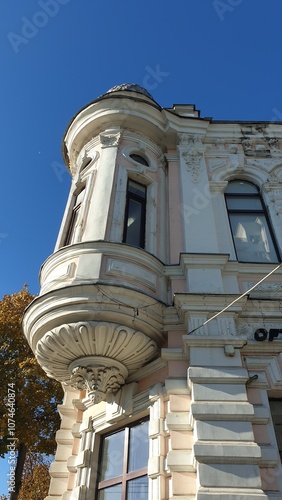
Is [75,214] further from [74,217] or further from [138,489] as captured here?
[138,489]

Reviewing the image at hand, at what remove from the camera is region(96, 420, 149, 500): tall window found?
6508 millimetres

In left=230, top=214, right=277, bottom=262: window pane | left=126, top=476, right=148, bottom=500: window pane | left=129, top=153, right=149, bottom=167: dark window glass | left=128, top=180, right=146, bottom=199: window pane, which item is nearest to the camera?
left=126, top=476, right=148, bottom=500: window pane

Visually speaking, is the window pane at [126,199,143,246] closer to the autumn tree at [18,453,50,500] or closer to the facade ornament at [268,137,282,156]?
the facade ornament at [268,137,282,156]

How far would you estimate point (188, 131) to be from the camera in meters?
11.5

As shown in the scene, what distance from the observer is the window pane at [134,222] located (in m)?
8.95

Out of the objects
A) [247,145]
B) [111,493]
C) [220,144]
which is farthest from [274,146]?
[111,493]

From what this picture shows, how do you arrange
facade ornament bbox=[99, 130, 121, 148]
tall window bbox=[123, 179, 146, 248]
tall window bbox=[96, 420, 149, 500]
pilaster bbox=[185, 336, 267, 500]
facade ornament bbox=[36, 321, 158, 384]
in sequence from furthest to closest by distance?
1. facade ornament bbox=[99, 130, 121, 148]
2. tall window bbox=[123, 179, 146, 248]
3. facade ornament bbox=[36, 321, 158, 384]
4. tall window bbox=[96, 420, 149, 500]
5. pilaster bbox=[185, 336, 267, 500]

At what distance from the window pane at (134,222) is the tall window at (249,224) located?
7.18 feet

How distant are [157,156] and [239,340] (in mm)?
5863

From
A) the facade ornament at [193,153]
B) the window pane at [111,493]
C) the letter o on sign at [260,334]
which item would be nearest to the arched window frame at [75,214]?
the facade ornament at [193,153]

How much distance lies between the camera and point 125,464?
6852mm

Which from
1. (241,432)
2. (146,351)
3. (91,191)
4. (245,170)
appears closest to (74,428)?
(146,351)

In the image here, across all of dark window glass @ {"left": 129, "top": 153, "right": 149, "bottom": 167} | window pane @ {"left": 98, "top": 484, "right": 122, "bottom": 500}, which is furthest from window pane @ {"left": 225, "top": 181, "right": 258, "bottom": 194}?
window pane @ {"left": 98, "top": 484, "right": 122, "bottom": 500}

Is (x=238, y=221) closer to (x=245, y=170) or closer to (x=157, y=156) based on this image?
(x=245, y=170)
